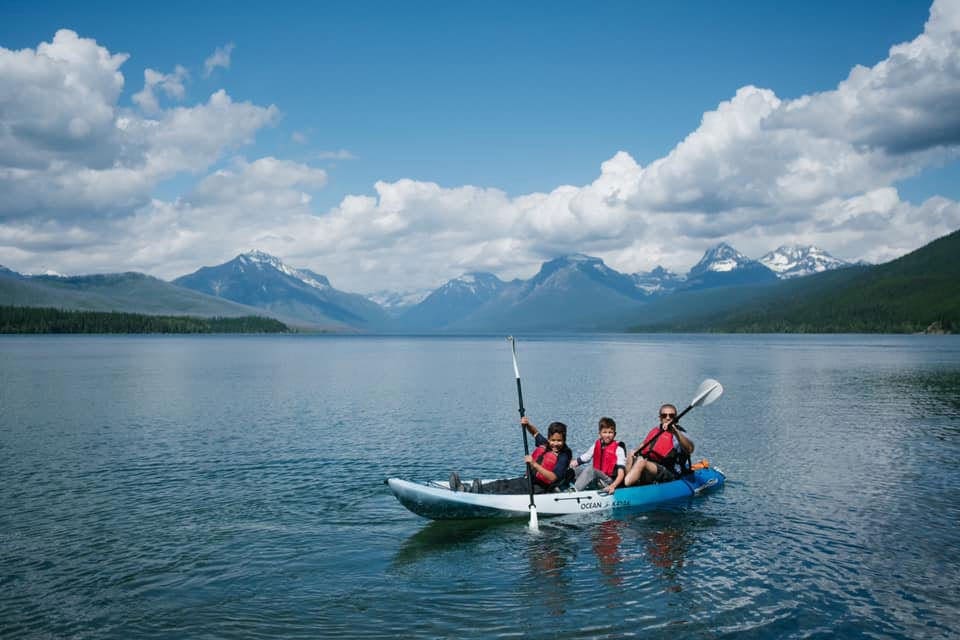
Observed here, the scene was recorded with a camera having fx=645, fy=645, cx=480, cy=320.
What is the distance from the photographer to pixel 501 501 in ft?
66.4

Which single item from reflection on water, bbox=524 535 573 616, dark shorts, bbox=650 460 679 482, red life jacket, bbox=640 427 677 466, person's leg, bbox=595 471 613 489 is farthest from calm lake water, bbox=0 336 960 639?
red life jacket, bbox=640 427 677 466

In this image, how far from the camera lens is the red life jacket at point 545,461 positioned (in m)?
21.0

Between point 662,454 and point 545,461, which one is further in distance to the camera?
point 662,454

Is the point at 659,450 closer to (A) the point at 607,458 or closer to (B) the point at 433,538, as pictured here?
(A) the point at 607,458

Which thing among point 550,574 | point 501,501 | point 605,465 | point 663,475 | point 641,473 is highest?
point 605,465

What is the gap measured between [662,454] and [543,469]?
17.4 ft

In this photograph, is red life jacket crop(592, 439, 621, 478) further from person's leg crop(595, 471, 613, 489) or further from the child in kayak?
the child in kayak

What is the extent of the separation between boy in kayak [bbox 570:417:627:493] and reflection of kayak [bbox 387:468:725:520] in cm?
45

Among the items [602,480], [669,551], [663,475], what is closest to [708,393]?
[663,475]

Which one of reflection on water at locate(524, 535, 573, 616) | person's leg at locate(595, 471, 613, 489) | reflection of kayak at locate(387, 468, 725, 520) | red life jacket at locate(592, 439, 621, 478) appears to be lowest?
reflection on water at locate(524, 535, 573, 616)

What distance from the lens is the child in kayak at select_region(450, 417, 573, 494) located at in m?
20.6

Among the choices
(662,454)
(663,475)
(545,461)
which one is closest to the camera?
(545,461)

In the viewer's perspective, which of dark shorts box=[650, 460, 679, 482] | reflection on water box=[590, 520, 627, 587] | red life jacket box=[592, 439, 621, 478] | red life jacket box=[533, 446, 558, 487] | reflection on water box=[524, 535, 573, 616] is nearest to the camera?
reflection on water box=[524, 535, 573, 616]

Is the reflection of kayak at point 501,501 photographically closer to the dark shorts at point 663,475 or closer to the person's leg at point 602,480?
the dark shorts at point 663,475
